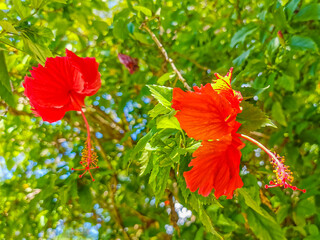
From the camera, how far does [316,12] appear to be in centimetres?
127

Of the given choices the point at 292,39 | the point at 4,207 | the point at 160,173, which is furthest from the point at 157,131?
the point at 4,207

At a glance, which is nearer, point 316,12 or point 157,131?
point 157,131

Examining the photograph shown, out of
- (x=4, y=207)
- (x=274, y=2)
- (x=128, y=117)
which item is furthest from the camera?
(x=128, y=117)

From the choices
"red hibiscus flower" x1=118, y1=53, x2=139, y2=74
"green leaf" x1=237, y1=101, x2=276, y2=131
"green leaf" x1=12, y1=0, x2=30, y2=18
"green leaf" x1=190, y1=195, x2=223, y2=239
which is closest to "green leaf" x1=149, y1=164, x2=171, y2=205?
"green leaf" x1=190, y1=195, x2=223, y2=239

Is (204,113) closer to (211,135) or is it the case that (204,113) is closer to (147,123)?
(211,135)

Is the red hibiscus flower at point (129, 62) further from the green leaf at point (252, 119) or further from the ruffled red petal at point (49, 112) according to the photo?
the green leaf at point (252, 119)

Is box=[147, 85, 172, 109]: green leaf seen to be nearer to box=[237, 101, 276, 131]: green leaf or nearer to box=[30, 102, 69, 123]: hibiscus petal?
box=[237, 101, 276, 131]: green leaf

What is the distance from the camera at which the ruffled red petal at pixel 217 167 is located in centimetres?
63

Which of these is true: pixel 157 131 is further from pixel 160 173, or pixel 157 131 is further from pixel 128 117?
pixel 128 117

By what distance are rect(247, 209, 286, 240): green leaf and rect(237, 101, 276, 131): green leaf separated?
0.51 m

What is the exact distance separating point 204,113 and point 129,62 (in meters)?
1.18

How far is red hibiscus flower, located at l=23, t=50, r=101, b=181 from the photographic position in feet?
2.64

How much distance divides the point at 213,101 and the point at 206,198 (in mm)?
213

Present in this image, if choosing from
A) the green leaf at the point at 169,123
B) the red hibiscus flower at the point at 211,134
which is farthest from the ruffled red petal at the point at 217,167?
the green leaf at the point at 169,123
